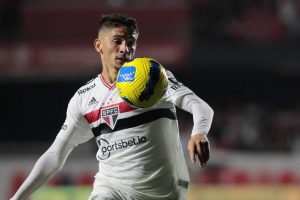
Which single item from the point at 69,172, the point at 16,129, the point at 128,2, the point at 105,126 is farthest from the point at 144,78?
the point at 16,129

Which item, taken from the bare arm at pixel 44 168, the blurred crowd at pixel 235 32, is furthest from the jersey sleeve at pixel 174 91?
the blurred crowd at pixel 235 32

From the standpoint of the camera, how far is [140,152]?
437cm

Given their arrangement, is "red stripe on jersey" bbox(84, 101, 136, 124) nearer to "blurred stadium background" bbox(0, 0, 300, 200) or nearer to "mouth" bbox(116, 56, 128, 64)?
"mouth" bbox(116, 56, 128, 64)

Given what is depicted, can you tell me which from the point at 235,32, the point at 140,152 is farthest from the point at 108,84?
the point at 235,32

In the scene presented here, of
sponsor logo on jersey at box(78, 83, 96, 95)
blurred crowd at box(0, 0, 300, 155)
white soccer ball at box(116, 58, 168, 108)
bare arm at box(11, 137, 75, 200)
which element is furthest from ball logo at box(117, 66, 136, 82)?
blurred crowd at box(0, 0, 300, 155)

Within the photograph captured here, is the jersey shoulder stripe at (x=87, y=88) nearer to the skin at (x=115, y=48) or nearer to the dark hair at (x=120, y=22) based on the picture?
the skin at (x=115, y=48)

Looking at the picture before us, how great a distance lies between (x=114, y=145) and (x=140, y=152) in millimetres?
178

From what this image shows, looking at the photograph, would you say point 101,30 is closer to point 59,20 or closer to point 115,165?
point 115,165

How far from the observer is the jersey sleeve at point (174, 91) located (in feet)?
13.7

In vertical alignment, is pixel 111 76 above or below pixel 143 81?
below

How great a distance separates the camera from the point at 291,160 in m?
11.4

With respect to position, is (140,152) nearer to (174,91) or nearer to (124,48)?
(174,91)

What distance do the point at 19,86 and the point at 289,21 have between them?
646 centimetres

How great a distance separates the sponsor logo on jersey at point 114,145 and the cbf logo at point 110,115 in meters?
0.11
